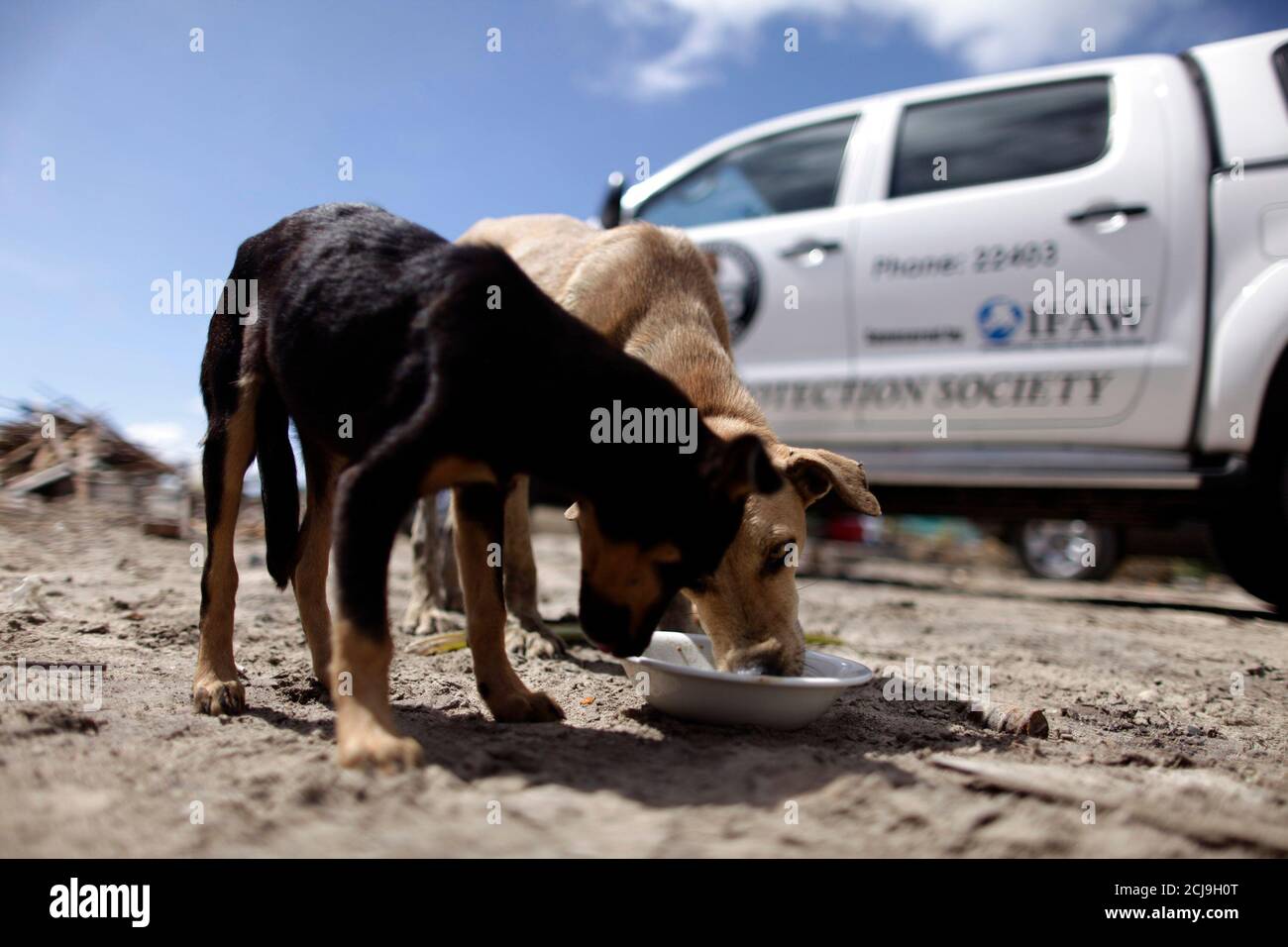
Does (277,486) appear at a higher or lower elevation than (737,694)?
higher

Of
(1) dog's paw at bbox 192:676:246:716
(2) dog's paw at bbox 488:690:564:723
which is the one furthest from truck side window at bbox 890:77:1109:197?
(1) dog's paw at bbox 192:676:246:716

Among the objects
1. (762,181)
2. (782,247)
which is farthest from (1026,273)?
(762,181)

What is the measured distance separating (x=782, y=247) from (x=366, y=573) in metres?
4.24

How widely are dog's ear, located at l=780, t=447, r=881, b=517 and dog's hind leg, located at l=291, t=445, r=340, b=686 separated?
5.21 feet

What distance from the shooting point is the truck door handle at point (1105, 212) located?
4.88 meters

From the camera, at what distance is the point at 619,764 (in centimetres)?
233

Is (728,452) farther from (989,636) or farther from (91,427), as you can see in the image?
(91,427)

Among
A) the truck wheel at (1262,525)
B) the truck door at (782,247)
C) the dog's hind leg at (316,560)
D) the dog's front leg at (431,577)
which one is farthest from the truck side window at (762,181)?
the dog's hind leg at (316,560)

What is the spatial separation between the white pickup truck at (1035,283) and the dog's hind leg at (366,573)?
402 centimetres

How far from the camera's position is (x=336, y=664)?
2.25 metres

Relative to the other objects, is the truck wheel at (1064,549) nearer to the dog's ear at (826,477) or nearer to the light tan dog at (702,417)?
the light tan dog at (702,417)

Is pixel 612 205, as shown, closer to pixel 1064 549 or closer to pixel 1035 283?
pixel 1035 283

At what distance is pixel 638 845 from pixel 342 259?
1898mm

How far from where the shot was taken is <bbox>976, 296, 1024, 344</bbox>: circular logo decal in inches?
205
